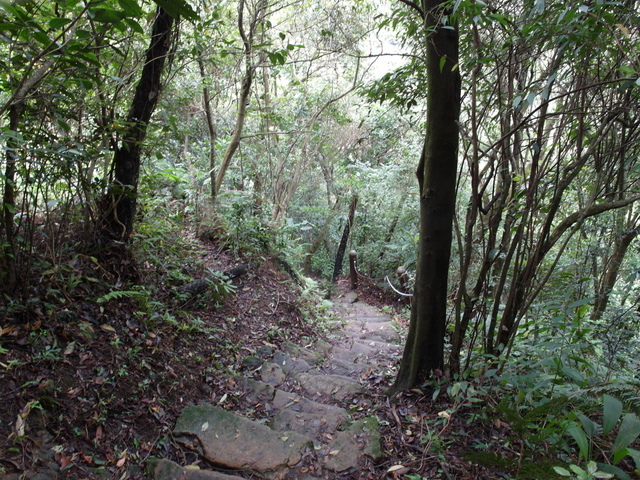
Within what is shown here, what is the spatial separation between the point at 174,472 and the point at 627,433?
7.13 feet

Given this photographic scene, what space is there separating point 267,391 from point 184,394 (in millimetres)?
736

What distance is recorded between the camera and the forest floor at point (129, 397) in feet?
6.58

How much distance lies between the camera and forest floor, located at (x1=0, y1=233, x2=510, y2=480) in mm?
2006

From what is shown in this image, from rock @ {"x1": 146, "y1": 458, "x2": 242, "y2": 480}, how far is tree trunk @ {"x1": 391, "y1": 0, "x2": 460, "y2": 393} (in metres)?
1.64

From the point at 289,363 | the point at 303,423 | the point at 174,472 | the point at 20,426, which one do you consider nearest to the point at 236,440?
the point at 174,472

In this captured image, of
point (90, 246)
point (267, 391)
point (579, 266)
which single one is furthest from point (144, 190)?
point (579, 266)

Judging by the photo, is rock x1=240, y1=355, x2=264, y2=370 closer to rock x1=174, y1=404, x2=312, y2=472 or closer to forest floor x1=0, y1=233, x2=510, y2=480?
forest floor x1=0, y1=233, x2=510, y2=480

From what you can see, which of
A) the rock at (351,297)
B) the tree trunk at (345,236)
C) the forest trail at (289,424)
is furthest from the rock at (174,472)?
the tree trunk at (345,236)

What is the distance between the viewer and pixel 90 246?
313cm

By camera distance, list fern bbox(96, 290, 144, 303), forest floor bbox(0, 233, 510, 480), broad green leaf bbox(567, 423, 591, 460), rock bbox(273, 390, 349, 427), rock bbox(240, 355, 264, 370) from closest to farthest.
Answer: broad green leaf bbox(567, 423, 591, 460)
forest floor bbox(0, 233, 510, 480)
fern bbox(96, 290, 144, 303)
rock bbox(273, 390, 349, 427)
rock bbox(240, 355, 264, 370)

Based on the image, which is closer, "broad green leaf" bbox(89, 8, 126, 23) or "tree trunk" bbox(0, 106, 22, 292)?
"broad green leaf" bbox(89, 8, 126, 23)

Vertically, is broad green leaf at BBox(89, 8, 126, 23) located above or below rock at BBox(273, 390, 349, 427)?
above

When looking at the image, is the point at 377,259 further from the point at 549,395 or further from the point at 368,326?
the point at 549,395

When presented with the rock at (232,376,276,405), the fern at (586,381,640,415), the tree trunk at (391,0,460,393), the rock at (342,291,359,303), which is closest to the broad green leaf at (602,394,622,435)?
the fern at (586,381,640,415)
